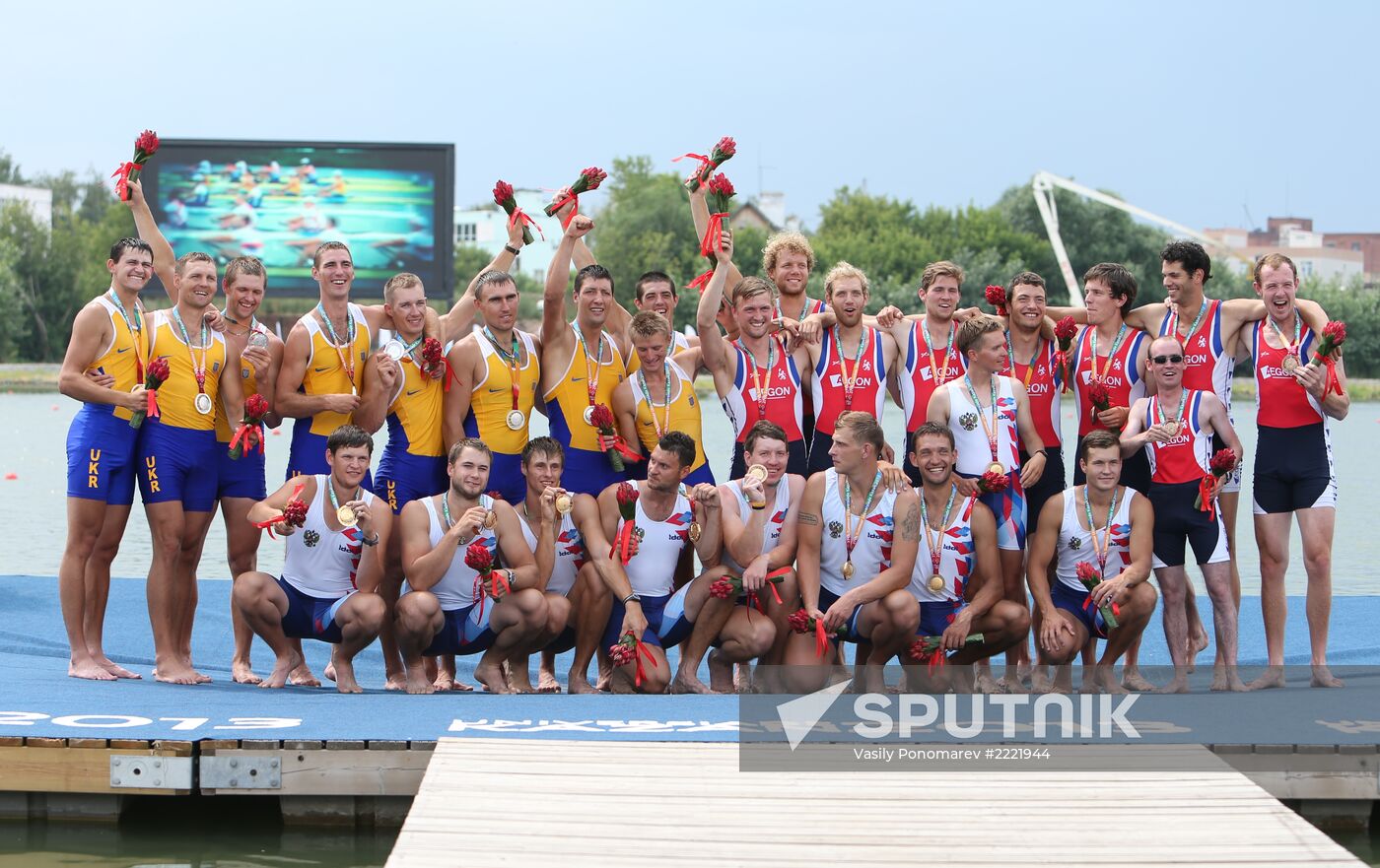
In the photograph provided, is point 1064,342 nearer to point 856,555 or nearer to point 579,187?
point 856,555

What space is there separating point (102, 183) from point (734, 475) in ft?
324

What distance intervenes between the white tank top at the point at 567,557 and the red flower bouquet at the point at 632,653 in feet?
1.32

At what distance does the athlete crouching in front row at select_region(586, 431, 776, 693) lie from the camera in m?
7.06

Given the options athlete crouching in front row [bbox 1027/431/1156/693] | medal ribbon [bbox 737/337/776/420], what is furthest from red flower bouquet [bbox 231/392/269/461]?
athlete crouching in front row [bbox 1027/431/1156/693]

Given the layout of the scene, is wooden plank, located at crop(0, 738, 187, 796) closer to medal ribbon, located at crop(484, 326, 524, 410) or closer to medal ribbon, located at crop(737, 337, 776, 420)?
medal ribbon, located at crop(484, 326, 524, 410)

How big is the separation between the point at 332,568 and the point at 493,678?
906mm

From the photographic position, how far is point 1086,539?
7.20 metres

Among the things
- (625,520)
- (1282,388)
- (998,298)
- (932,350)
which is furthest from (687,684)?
(1282,388)

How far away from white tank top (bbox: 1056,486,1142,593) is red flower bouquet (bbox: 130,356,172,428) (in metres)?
4.24

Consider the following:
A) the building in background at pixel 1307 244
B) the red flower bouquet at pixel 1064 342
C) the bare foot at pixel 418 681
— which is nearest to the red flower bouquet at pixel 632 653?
the bare foot at pixel 418 681

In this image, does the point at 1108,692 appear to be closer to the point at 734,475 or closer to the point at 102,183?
the point at 734,475

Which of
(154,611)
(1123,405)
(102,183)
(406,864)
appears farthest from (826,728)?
(102,183)

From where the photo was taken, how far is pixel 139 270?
283 inches

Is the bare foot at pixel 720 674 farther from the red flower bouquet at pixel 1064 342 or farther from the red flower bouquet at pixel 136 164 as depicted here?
the red flower bouquet at pixel 136 164
